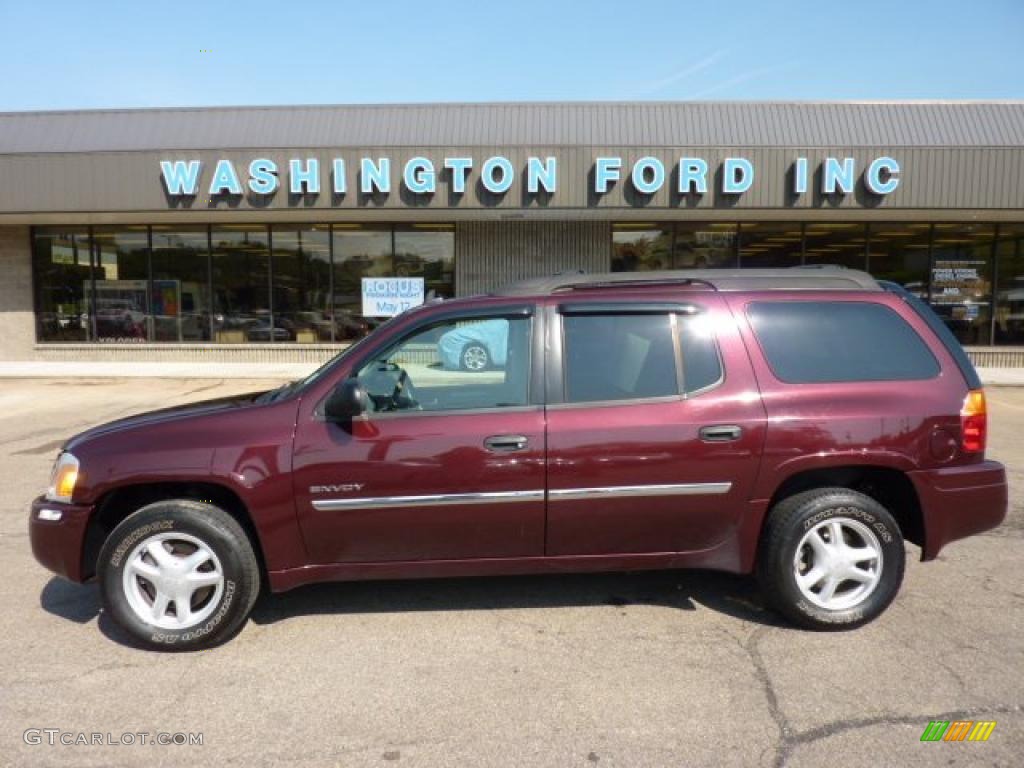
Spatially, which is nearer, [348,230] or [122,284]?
[348,230]

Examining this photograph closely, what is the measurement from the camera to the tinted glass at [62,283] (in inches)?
665

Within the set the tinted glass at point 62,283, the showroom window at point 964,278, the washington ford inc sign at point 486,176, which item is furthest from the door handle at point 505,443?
the tinted glass at point 62,283

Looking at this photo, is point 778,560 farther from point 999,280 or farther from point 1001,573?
point 999,280

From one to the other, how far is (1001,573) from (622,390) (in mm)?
2792

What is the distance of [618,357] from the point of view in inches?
142

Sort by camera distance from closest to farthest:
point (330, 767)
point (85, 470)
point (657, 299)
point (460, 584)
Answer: point (330, 767) → point (85, 470) → point (657, 299) → point (460, 584)

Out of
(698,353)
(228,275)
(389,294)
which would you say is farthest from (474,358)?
(228,275)

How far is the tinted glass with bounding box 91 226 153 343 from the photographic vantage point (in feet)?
54.7

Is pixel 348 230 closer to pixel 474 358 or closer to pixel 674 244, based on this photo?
pixel 674 244

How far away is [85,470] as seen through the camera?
11.1 feet

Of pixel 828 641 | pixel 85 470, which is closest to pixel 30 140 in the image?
pixel 85 470

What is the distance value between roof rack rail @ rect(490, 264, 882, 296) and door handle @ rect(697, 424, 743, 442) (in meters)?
0.76

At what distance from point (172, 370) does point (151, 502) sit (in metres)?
13.6

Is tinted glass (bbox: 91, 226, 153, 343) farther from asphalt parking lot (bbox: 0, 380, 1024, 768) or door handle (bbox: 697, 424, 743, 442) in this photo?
door handle (bbox: 697, 424, 743, 442)
